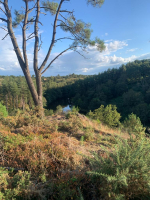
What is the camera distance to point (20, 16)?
551 centimetres

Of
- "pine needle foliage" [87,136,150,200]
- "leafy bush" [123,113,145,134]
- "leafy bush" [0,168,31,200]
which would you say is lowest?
"leafy bush" [123,113,145,134]

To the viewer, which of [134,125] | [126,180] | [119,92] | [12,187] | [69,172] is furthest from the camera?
[119,92]

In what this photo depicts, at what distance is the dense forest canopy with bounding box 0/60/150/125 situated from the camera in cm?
3297

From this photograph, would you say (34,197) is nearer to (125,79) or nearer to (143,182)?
(143,182)

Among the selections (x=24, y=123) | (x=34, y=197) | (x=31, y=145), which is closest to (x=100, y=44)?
→ (x=24, y=123)

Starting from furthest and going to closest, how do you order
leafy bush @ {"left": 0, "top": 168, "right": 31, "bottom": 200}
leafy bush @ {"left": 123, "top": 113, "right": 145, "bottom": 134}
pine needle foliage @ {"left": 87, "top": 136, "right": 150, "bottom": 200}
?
leafy bush @ {"left": 123, "top": 113, "right": 145, "bottom": 134} < leafy bush @ {"left": 0, "top": 168, "right": 31, "bottom": 200} < pine needle foliage @ {"left": 87, "top": 136, "right": 150, "bottom": 200}

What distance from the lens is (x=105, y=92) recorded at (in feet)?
180

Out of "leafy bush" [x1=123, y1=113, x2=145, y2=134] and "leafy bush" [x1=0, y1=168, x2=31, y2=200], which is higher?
"leafy bush" [x1=0, y1=168, x2=31, y2=200]

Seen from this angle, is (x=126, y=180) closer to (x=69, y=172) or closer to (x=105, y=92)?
(x=69, y=172)

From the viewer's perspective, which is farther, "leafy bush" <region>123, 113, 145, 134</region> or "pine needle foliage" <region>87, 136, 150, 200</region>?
"leafy bush" <region>123, 113, 145, 134</region>

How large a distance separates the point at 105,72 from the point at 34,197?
71.9 m

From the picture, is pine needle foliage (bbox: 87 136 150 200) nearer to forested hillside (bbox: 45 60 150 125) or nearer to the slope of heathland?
the slope of heathland

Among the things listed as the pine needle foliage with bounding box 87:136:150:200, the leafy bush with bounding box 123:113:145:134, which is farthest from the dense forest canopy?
the pine needle foliage with bounding box 87:136:150:200

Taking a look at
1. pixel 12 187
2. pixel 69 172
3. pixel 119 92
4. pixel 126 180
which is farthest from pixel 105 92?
pixel 12 187
